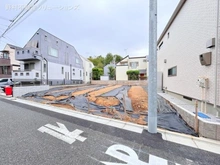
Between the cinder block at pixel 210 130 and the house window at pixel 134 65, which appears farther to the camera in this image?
the house window at pixel 134 65

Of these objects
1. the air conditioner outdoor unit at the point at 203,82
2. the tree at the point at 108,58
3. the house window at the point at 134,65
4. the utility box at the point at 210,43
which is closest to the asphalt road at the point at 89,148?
the air conditioner outdoor unit at the point at 203,82

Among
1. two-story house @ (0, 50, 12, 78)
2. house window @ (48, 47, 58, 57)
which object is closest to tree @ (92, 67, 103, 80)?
house window @ (48, 47, 58, 57)

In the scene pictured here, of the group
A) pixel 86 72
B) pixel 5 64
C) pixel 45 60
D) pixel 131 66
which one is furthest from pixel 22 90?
pixel 131 66

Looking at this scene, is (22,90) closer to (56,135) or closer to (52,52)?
(52,52)

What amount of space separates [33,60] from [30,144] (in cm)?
1442

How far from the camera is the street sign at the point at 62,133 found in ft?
8.57

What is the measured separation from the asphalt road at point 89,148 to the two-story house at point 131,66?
70.2 ft

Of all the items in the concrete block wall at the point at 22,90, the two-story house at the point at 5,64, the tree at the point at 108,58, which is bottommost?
the concrete block wall at the point at 22,90

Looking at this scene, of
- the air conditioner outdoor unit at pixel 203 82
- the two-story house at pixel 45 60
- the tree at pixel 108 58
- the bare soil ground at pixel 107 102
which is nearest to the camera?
the air conditioner outdoor unit at pixel 203 82

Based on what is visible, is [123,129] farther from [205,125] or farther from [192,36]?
[192,36]

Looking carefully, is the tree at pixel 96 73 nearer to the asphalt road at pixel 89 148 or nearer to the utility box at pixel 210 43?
the utility box at pixel 210 43

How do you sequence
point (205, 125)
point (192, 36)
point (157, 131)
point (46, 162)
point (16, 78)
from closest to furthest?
point (46, 162), point (205, 125), point (157, 131), point (192, 36), point (16, 78)

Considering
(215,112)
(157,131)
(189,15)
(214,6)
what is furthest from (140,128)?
(189,15)

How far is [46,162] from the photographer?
73.4 inches
